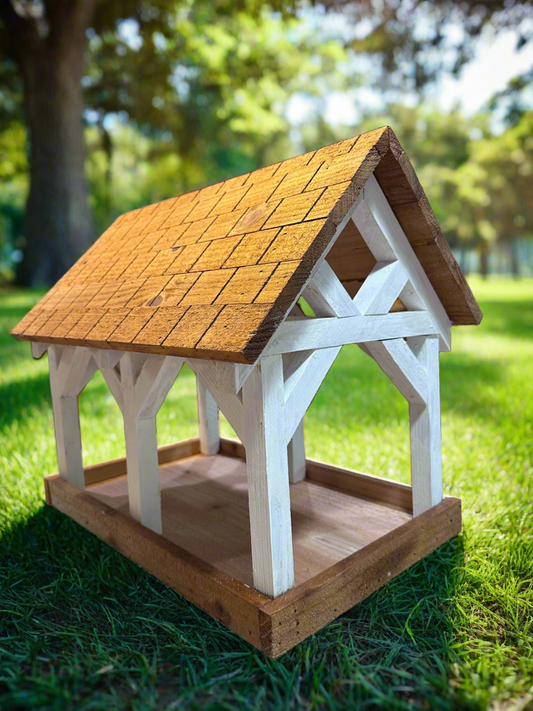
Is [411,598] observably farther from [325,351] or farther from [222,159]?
[222,159]

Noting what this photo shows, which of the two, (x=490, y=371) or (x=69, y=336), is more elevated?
(x=69, y=336)

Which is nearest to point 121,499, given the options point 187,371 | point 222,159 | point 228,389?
point 228,389

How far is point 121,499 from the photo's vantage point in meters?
3.48

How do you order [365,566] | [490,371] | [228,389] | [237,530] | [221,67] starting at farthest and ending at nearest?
1. [221,67]
2. [490,371]
3. [237,530]
4. [365,566]
5. [228,389]

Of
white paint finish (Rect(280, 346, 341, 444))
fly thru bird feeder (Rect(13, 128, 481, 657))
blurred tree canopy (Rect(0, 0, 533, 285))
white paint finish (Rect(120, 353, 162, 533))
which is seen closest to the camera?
fly thru bird feeder (Rect(13, 128, 481, 657))

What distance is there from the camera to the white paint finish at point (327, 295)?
218cm

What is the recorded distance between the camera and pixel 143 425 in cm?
275

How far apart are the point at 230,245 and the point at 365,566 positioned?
157 centimetres

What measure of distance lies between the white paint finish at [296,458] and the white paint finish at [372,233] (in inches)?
61.4

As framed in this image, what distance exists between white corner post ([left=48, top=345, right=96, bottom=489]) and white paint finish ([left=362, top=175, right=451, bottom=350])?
2.02 metres

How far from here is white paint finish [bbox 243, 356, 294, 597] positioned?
6.62ft

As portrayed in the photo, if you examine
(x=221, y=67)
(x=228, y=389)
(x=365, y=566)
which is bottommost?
(x=365, y=566)

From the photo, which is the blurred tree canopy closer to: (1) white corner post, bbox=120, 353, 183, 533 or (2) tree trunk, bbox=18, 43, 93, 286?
(2) tree trunk, bbox=18, 43, 93, 286

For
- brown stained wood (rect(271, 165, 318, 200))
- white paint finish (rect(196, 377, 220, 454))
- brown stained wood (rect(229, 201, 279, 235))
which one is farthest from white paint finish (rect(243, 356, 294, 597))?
white paint finish (rect(196, 377, 220, 454))
